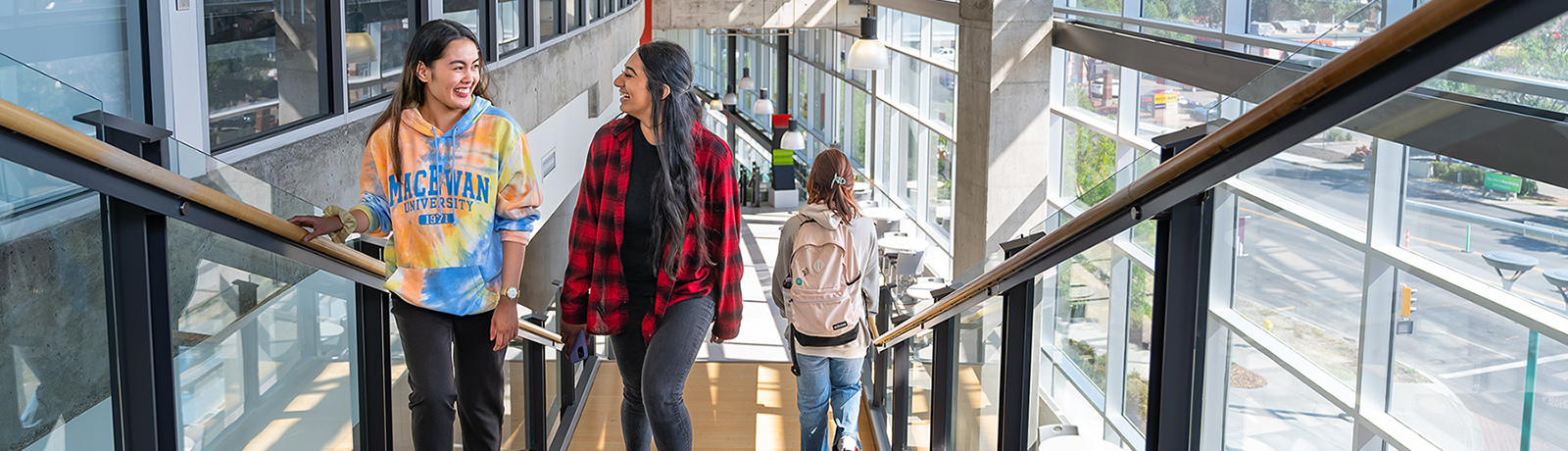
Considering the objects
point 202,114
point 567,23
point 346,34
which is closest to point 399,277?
point 202,114

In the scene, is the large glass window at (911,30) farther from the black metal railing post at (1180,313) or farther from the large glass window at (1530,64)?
the large glass window at (1530,64)

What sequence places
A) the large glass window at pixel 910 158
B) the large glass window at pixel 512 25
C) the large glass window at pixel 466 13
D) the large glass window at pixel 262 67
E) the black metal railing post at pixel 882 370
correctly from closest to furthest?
the large glass window at pixel 262 67
the black metal railing post at pixel 882 370
the large glass window at pixel 466 13
the large glass window at pixel 512 25
the large glass window at pixel 910 158

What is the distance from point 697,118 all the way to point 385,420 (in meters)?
1.11

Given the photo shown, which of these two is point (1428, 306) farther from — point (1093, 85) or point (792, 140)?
point (792, 140)

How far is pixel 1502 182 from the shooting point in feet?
4.81

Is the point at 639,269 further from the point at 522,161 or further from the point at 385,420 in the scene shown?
the point at 385,420

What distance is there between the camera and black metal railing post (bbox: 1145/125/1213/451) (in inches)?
73.2

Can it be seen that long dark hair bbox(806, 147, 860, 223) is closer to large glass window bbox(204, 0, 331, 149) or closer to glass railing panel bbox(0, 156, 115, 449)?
large glass window bbox(204, 0, 331, 149)

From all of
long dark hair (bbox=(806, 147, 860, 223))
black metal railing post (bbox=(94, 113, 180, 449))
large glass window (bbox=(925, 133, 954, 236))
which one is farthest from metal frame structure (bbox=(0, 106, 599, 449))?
large glass window (bbox=(925, 133, 954, 236))

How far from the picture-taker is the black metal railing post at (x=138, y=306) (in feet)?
5.73

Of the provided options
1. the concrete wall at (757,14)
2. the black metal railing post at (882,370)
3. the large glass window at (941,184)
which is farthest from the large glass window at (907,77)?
the black metal railing post at (882,370)

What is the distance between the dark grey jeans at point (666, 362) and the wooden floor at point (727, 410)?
186 cm

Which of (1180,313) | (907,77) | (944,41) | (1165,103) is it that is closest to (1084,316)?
(1180,313)

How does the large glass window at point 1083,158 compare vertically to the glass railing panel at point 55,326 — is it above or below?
below
